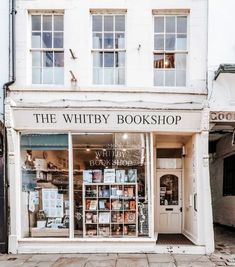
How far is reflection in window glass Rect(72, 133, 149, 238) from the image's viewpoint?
11.0 meters

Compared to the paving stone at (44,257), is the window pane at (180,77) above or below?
above

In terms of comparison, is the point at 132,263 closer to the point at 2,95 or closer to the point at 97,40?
the point at 2,95

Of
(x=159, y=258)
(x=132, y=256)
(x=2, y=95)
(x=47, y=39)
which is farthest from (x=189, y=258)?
(x=47, y=39)

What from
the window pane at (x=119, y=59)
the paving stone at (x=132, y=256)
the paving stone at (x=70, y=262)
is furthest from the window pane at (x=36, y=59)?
the paving stone at (x=132, y=256)

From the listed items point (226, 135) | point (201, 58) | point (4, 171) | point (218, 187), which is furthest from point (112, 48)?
point (218, 187)

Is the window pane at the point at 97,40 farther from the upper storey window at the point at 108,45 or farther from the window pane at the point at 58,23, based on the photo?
the window pane at the point at 58,23

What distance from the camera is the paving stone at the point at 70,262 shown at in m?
9.51

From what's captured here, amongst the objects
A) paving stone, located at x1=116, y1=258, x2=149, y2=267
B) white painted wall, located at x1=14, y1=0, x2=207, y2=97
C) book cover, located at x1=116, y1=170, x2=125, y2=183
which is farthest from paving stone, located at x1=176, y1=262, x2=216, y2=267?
white painted wall, located at x1=14, y1=0, x2=207, y2=97

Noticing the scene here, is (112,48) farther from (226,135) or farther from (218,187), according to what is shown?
(218,187)

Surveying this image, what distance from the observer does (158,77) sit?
36.3 ft

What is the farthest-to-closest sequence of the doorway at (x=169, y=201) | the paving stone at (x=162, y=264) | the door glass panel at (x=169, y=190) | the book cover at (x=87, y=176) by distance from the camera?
1. the door glass panel at (x=169, y=190)
2. the doorway at (x=169, y=201)
3. the book cover at (x=87, y=176)
4. the paving stone at (x=162, y=264)

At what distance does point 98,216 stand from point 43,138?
103 inches

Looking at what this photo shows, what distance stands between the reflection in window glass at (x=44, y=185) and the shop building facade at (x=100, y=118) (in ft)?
0.09

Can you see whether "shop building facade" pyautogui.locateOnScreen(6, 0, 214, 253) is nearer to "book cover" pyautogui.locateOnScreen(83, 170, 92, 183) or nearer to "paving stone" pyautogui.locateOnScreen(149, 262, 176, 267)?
"book cover" pyautogui.locateOnScreen(83, 170, 92, 183)
